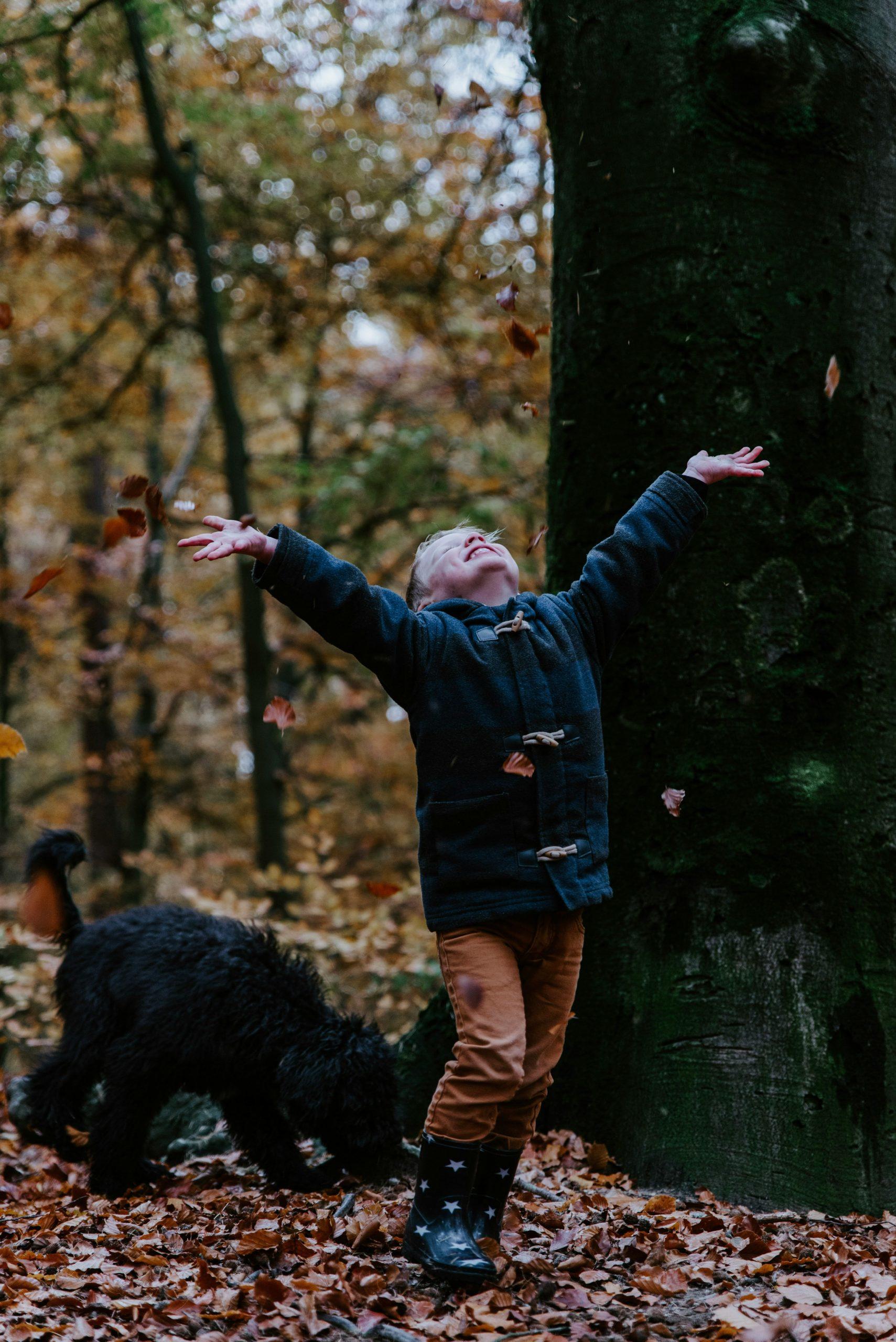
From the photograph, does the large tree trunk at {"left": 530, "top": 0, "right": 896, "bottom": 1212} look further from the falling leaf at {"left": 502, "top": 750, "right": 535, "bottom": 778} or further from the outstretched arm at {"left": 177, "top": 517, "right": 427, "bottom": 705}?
the outstretched arm at {"left": 177, "top": 517, "right": 427, "bottom": 705}

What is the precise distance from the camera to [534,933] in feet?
9.84

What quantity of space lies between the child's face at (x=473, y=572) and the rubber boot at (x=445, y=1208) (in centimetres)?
152

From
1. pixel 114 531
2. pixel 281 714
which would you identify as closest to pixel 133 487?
pixel 114 531

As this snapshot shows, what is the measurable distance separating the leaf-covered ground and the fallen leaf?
1.60 m

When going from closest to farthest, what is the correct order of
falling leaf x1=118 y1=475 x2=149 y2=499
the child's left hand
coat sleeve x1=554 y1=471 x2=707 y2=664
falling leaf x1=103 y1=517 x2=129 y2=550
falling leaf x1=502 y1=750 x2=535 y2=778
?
1. falling leaf x1=502 y1=750 x2=535 y2=778
2. coat sleeve x1=554 y1=471 x2=707 y2=664
3. the child's left hand
4. falling leaf x1=118 y1=475 x2=149 y2=499
5. falling leaf x1=103 y1=517 x2=129 y2=550

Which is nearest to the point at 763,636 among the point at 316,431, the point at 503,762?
the point at 503,762

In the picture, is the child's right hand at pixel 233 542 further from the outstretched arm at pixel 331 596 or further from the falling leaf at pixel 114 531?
the falling leaf at pixel 114 531

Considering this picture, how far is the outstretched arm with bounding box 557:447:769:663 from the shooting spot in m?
3.24

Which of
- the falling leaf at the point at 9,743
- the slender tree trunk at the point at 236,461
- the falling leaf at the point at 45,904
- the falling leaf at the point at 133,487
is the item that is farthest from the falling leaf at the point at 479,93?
the slender tree trunk at the point at 236,461

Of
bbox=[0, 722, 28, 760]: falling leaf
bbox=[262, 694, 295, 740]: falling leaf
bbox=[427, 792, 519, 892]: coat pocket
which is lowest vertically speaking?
bbox=[427, 792, 519, 892]: coat pocket

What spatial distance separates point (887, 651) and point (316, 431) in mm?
15001

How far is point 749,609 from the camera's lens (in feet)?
12.3

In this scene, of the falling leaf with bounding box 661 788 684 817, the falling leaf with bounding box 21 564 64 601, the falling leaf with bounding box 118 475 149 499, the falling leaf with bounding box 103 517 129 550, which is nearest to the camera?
the falling leaf with bounding box 661 788 684 817

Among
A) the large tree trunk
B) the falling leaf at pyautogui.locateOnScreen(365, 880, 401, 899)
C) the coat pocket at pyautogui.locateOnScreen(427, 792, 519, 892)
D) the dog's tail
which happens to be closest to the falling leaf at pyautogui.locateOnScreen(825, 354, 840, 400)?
the large tree trunk
